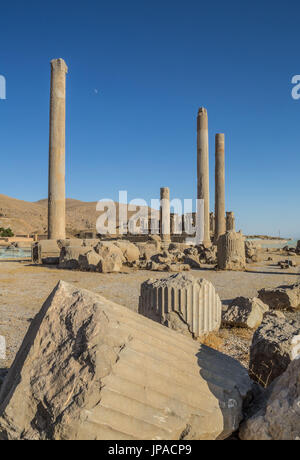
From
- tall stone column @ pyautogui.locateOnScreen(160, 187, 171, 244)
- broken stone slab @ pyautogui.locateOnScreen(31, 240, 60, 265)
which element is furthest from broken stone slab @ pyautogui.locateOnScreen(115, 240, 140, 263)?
tall stone column @ pyautogui.locateOnScreen(160, 187, 171, 244)

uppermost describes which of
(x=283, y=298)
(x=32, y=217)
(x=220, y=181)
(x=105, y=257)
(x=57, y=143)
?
(x=32, y=217)

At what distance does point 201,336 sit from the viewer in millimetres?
4020

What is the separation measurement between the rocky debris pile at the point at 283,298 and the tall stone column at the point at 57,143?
1059 centimetres

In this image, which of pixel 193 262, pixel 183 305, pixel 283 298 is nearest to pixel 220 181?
pixel 193 262

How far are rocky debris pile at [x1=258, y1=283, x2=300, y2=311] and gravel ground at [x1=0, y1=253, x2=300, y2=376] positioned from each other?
1.00 feet

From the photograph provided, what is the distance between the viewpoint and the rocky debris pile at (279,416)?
1.60 m

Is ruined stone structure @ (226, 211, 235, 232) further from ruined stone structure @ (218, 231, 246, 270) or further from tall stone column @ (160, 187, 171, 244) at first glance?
ruined stone structure @ (218, 231, 246, 270)

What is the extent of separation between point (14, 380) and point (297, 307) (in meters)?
5.36

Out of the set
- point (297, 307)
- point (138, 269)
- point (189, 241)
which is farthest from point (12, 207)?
point (297, 307)

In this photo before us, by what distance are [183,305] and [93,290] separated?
4.10 metres

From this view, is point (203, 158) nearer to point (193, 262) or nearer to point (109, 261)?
point (193, 262)

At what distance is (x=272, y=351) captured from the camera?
2.58 m

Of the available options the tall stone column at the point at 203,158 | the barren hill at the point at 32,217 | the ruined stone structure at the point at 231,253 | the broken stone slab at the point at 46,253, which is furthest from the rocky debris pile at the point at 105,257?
the barren hill at the point at 32,217

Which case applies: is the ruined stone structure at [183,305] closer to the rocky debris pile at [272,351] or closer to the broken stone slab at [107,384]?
the rocky debris pile at [272,351]
